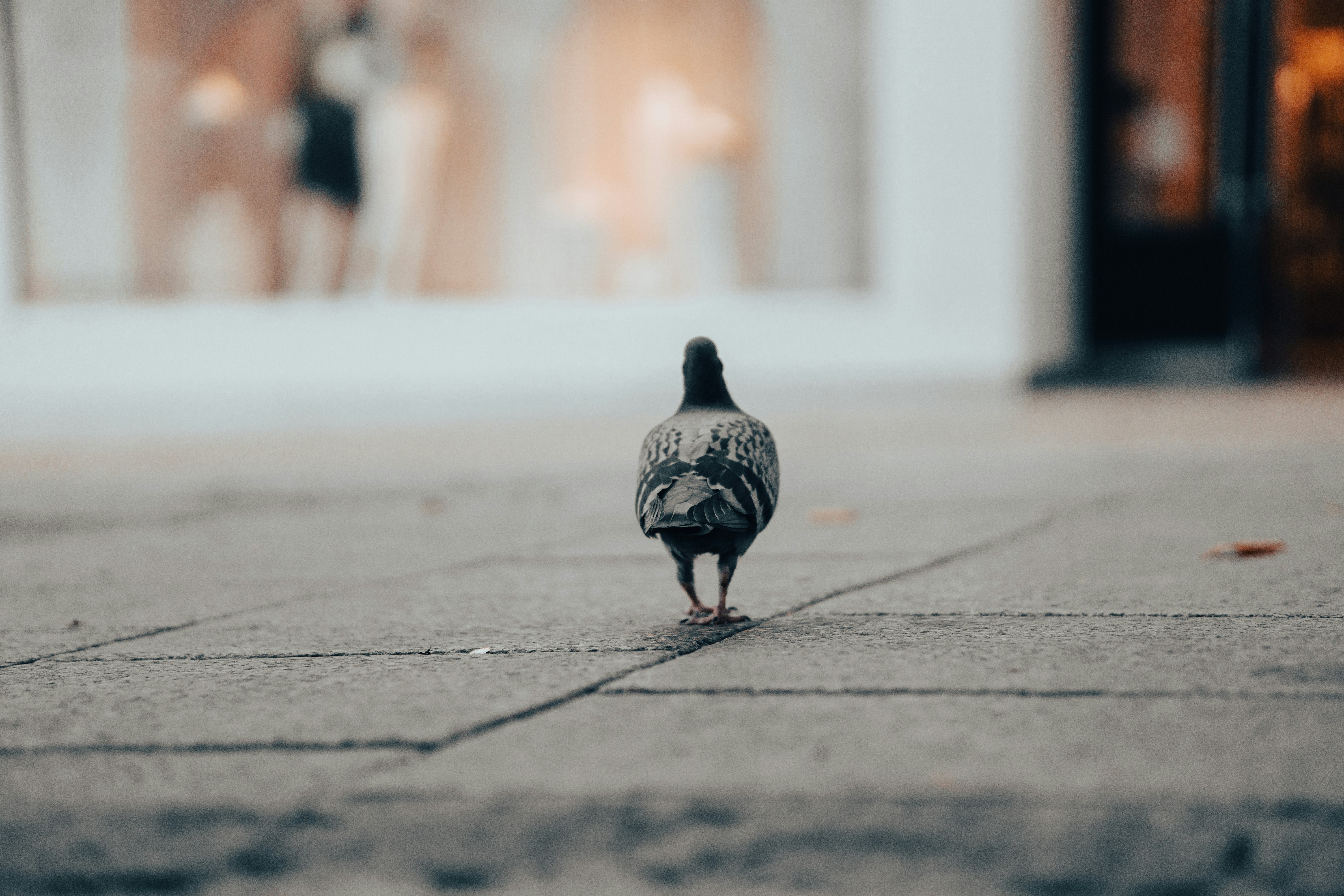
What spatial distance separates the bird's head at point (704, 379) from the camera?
3.08 m

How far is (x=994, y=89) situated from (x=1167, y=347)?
2.61 m

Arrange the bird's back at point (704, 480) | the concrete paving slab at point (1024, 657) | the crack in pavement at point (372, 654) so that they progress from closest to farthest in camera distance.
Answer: the concrete paving slab at point (1024, 657)
the bird's back at point (704, 480)
the crack in pavement at point (372, 654)

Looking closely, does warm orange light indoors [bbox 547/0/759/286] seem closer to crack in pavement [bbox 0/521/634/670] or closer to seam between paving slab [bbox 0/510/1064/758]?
crack in pavement [bbox 0/521/634/670]

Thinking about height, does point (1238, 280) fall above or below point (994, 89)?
below

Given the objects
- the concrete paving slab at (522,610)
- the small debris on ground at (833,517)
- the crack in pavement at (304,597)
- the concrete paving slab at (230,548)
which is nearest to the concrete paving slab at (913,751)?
the concrete paving slab at (522,610)

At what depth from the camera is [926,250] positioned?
389 inches

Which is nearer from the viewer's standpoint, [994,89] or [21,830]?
[21,830]

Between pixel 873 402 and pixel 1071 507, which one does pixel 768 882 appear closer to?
pixel 1071 507

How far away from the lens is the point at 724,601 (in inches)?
118

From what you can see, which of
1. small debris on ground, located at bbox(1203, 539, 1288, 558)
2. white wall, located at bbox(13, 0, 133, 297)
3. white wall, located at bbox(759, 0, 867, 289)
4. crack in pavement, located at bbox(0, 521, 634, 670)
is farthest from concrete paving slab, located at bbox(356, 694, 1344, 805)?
white wall, located at bbox(13, 0, 133, 297)

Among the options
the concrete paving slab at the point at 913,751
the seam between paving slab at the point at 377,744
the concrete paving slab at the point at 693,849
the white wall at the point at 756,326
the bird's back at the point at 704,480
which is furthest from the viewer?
the white wall at the point at 756,326

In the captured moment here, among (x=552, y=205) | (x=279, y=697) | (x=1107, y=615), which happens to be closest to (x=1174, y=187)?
(x=552, y=205)

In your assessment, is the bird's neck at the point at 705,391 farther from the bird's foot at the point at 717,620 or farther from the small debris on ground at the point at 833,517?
the small debris on ground at the point at 833,517

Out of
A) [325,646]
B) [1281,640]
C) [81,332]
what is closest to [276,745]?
[325,646]
